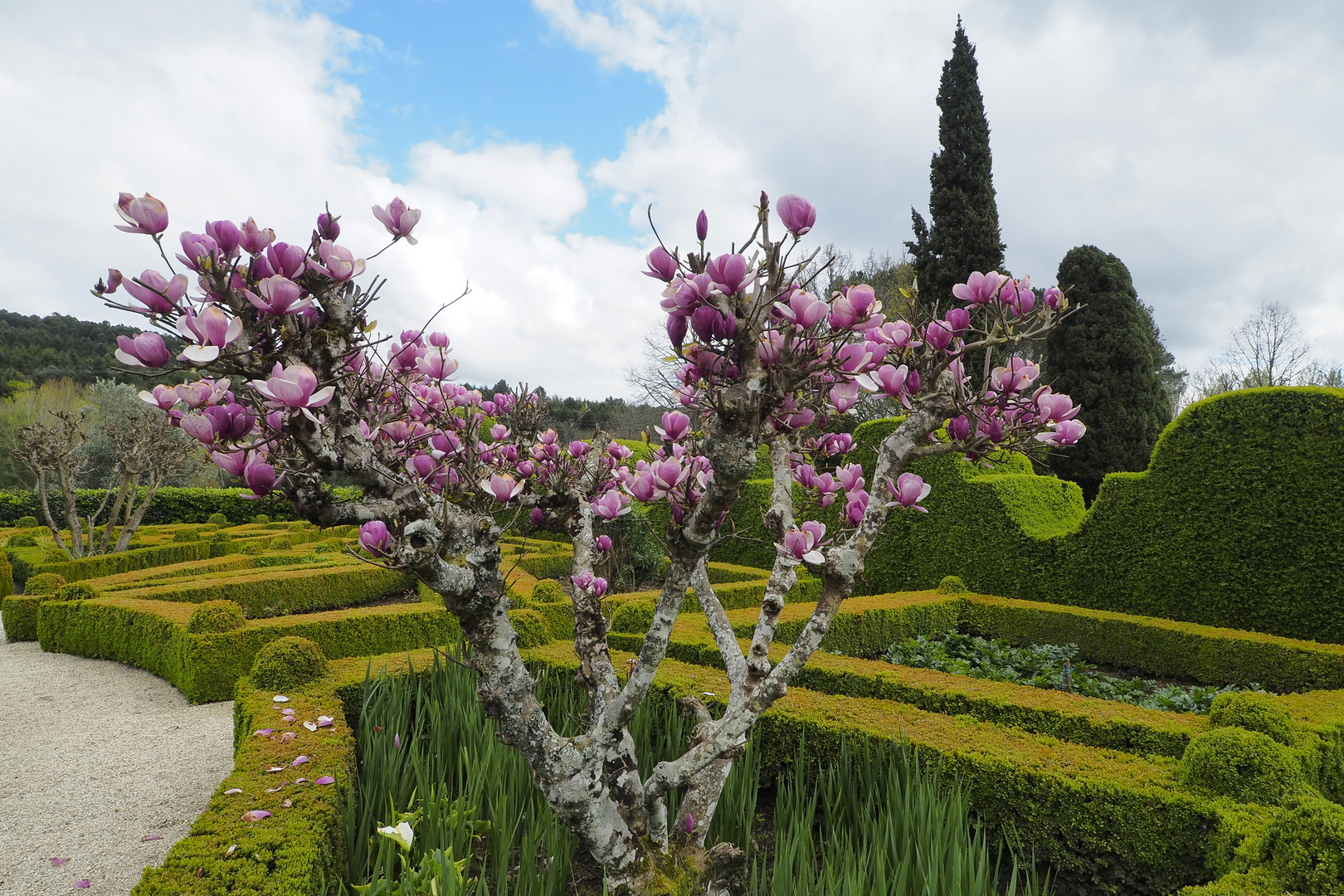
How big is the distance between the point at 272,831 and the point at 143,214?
2.44 meters

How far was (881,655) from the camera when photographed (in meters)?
7.73

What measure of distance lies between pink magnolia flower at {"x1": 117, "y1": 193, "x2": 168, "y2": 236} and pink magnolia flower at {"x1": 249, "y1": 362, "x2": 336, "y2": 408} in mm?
478

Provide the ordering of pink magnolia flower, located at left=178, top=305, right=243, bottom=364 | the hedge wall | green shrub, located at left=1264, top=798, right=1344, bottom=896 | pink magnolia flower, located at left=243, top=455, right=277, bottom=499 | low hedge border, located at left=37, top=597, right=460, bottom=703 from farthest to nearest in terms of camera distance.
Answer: low hedge border, located at left=37, top=597, right=460, bottom=703 → the hedge wall → green shrub, located at left=1264, top=798, right=1344, bottom=896 → pink magnolia flower, located at left=243, top=455, right=277, bottom=499 → pink magnolia flower, located at left=178, top=305, right=243, bottom=364

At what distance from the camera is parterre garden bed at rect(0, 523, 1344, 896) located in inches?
111

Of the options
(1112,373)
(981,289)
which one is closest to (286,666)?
(981,289)

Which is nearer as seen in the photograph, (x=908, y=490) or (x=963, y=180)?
(x=908, y=490)

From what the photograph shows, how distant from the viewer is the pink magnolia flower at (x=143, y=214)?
1790 mm

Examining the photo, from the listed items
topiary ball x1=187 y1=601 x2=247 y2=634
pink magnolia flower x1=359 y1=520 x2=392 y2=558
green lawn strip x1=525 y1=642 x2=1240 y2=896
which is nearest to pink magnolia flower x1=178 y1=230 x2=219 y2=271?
pink magnolia flower x1=359 y1=520 x2=392 y2=558

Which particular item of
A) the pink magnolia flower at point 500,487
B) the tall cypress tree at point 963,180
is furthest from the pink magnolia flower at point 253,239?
the tall cypress tree at point 963,180

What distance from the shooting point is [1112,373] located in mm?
18312

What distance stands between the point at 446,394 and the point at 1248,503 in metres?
8.02

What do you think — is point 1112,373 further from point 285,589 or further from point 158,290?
point 158,290

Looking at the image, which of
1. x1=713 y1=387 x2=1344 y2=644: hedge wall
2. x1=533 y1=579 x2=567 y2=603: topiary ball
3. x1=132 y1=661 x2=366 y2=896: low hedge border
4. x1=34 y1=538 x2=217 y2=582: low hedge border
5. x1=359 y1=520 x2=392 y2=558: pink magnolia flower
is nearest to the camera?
x1=359 y1=520 x2=392 y2=558: pink magnolia flower

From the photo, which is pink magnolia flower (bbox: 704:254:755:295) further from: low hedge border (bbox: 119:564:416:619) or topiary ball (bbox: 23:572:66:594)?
topiary ball (bbox: 23:572:66:594)
